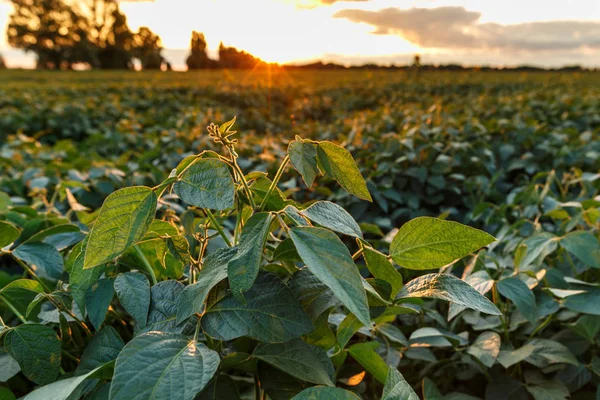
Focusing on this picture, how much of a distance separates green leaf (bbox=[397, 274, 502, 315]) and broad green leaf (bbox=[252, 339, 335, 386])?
16cm

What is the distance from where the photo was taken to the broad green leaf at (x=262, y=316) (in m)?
0.66

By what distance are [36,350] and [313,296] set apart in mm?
467

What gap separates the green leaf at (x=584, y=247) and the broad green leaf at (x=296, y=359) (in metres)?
0.86

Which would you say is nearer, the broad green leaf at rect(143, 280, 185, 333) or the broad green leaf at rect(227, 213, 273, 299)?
the broad green leaf at rect(227, 213, 273, 299)

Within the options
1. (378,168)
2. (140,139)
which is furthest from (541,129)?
(140,139)

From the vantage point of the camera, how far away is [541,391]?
3.96ft

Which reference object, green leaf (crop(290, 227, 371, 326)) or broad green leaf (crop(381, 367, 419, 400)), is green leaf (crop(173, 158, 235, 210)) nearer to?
green leaf (crop(290, 227, 371, 326))

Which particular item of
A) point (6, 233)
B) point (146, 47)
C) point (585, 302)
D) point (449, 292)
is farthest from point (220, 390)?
point (146, 47)

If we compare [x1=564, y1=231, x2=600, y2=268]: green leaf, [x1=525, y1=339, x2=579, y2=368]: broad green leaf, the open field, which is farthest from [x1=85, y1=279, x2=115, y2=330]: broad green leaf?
[x1=564, y1=231, x2=600, y2=268]: green leaf

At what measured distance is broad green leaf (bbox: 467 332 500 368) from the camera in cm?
113

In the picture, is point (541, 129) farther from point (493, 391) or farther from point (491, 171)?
point (493, 391)

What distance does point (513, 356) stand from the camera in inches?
45.3

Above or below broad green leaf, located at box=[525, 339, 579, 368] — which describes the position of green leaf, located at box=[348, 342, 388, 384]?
above

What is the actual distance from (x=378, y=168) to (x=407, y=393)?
82.3 inches
